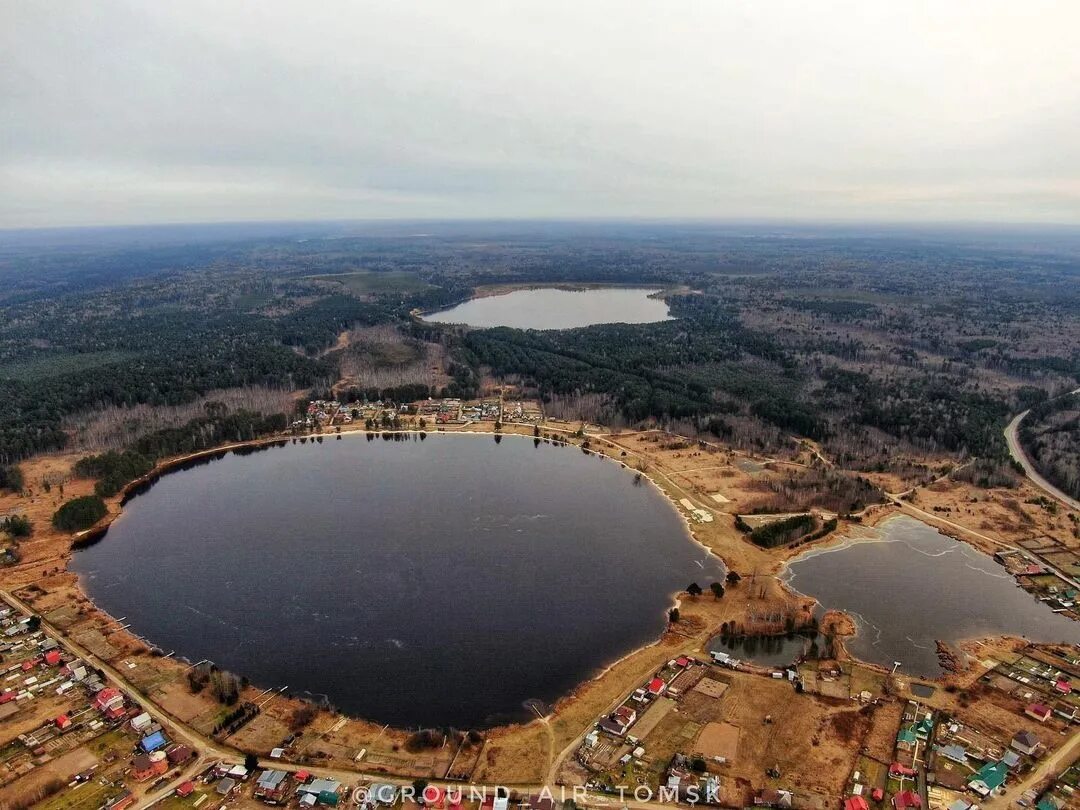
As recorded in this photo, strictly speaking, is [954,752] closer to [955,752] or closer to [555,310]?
[955,752]

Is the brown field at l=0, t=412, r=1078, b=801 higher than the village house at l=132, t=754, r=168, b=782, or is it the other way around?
the village house at l=132, t=754, r=168, b=782

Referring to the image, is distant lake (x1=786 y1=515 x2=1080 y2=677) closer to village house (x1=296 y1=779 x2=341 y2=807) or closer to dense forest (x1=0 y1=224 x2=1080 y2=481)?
dense forest (x1=0 y1=224 x2=1080 y2=481)

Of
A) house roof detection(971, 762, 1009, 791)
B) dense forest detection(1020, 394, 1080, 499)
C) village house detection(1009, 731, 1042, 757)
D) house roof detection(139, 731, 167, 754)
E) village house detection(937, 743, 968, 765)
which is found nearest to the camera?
house roof detection(971, 762, 1009, 791)

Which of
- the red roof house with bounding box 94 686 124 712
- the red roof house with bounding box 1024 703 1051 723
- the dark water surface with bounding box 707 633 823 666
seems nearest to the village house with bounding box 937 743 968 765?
the red roof house with bounding box 1024 703 1051 723

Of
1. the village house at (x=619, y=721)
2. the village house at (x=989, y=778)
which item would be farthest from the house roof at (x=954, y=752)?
the village house at (x=619, y=721)

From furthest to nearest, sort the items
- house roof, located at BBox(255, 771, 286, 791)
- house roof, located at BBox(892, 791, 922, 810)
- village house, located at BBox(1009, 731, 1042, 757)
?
village house, located at BBox(1009, 731, 1042, 757) < house roof, located at BBox(255, 771, 286, 791) < house roof, located at BBox(892, 791, 922, 810)

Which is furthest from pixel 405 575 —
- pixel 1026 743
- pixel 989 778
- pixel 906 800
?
pixel 1026 743

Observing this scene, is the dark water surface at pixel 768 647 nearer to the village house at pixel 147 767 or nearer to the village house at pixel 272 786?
the village house at pixel 272 786
